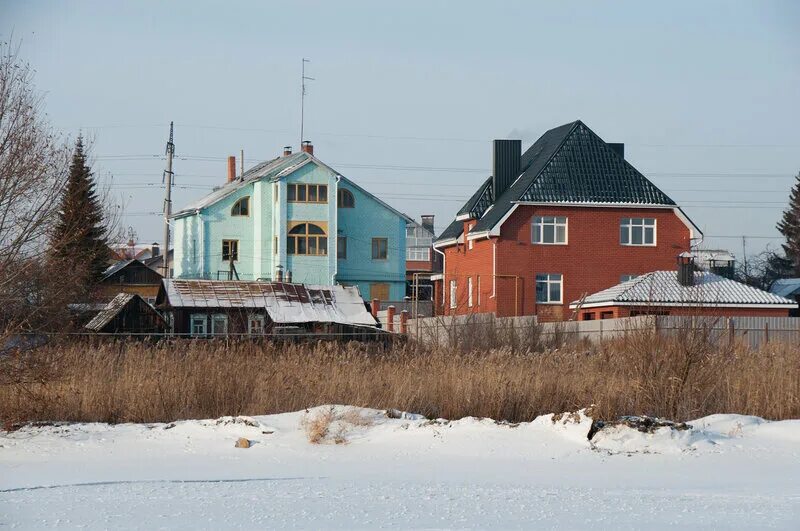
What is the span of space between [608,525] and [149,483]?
518 cm

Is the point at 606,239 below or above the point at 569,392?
above

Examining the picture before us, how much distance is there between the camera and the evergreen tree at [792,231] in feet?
262

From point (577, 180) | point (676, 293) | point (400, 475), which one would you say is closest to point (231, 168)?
point (577, 180)

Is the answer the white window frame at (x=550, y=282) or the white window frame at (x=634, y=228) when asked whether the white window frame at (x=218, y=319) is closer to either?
the white window frame at (x=550, y=282)

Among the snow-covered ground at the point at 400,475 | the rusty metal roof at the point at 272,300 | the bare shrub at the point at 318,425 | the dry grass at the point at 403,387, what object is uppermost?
the rusty metal roof at the point at 272,300

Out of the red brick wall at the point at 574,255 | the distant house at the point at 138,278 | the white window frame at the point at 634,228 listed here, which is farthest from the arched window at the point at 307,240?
the white window frame at the point at 634,228

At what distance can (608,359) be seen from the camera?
1930 cm

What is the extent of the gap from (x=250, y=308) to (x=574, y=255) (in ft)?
50.7

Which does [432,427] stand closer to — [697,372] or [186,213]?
[697,372]

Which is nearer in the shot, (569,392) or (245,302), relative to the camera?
(569,392)

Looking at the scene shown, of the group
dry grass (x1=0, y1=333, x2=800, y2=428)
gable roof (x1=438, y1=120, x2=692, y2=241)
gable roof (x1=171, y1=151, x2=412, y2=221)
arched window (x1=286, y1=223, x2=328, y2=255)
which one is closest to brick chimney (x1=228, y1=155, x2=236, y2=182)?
gable roof (x1=171, y1=151, x2=412, y2=221)

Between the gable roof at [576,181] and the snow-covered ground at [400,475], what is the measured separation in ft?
111

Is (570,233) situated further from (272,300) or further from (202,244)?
(202,244)

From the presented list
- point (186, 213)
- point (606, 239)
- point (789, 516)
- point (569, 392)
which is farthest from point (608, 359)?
point (186, 213)
